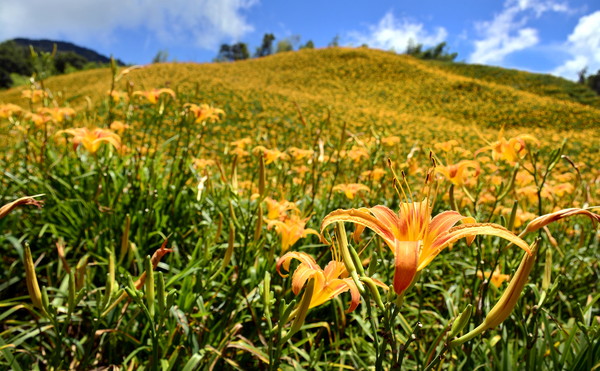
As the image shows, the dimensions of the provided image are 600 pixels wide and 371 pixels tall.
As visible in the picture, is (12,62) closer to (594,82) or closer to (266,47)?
(266,47)

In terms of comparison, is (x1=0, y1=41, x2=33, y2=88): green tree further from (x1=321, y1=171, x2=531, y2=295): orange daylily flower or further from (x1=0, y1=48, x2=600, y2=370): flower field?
(x1=321, y1=171, x2=531, y2=295): orange daylily flower

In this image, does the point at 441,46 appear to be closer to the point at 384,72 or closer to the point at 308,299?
the point at 384,72

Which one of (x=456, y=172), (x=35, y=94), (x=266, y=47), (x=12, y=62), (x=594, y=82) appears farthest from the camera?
(x=266, y=47)

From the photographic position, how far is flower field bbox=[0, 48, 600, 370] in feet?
2.19

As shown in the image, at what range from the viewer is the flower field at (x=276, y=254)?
67 centimetres

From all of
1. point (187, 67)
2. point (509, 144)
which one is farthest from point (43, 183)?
point (187, 67)

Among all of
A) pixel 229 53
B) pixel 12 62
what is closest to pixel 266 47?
pixel 229 53

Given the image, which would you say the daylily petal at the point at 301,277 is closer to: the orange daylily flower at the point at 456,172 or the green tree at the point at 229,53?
the orange daylily flower at the point at 456,172

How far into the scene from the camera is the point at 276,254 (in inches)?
73.2

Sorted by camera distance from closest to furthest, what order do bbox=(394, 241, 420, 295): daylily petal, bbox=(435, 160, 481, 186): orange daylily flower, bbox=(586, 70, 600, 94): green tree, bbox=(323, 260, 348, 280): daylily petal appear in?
bbox=(394, 241, 420, 295): daylily petal, bbox=(323, 260, 348, 280): daylily petal, bbox=(435, 160, 481, 186): orange daylily flower, bbox=(586, 70, 600, 94): green tree

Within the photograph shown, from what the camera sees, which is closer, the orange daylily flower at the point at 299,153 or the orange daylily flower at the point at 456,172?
the orange daylily flower at the point at 456,172

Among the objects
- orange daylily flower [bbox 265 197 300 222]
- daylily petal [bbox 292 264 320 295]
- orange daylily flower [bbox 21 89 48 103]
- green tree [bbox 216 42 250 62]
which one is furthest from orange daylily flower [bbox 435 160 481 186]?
green tree [bbox 216 42 250 62]

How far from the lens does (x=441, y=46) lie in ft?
137

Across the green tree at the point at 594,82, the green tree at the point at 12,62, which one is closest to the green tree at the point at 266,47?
the green tree at the point at 12,62
